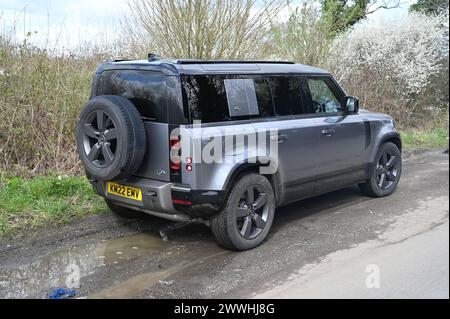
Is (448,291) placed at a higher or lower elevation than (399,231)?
higher

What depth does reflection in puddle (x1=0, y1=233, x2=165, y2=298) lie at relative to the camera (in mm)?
4066

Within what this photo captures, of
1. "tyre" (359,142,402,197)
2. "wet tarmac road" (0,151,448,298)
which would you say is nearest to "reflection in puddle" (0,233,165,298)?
"wet tarmac road" (0,151,448,298)

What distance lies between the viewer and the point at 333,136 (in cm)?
583

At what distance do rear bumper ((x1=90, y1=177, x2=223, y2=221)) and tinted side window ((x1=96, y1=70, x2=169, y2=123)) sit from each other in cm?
64

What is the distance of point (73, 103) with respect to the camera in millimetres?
7562

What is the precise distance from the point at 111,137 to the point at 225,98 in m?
1.19

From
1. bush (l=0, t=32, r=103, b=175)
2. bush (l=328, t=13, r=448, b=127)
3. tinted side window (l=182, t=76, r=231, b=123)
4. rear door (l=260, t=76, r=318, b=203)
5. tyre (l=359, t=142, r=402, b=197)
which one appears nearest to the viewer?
tinted side window (l=182, t=76, r=231, b=123)

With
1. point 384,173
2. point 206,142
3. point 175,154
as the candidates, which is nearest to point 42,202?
point 175,154

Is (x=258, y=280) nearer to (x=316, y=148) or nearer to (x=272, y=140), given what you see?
(x=272, y=140)

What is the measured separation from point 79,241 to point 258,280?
→ 213 centimetres

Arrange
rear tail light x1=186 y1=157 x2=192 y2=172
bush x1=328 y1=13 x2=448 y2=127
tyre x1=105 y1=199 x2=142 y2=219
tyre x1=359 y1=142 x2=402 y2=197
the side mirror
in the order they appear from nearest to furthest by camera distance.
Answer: rear tail light x1=186 y1=157 x2=192 y2=172, tyre x1=105 y1=199 x2=142 y2=219, the side mirror, tyre x1=359 y1=142 x2=402 y2=197, bush x1=328 y1=13 x2=448 y2=127

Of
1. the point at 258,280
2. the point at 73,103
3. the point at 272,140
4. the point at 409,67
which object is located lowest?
the point at 258,280

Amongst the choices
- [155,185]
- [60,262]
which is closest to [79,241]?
[60,262]

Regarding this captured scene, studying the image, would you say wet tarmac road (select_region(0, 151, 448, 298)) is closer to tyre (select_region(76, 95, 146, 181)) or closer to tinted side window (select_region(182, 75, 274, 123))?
tyre (select_region(76, 95, 146, 181))
